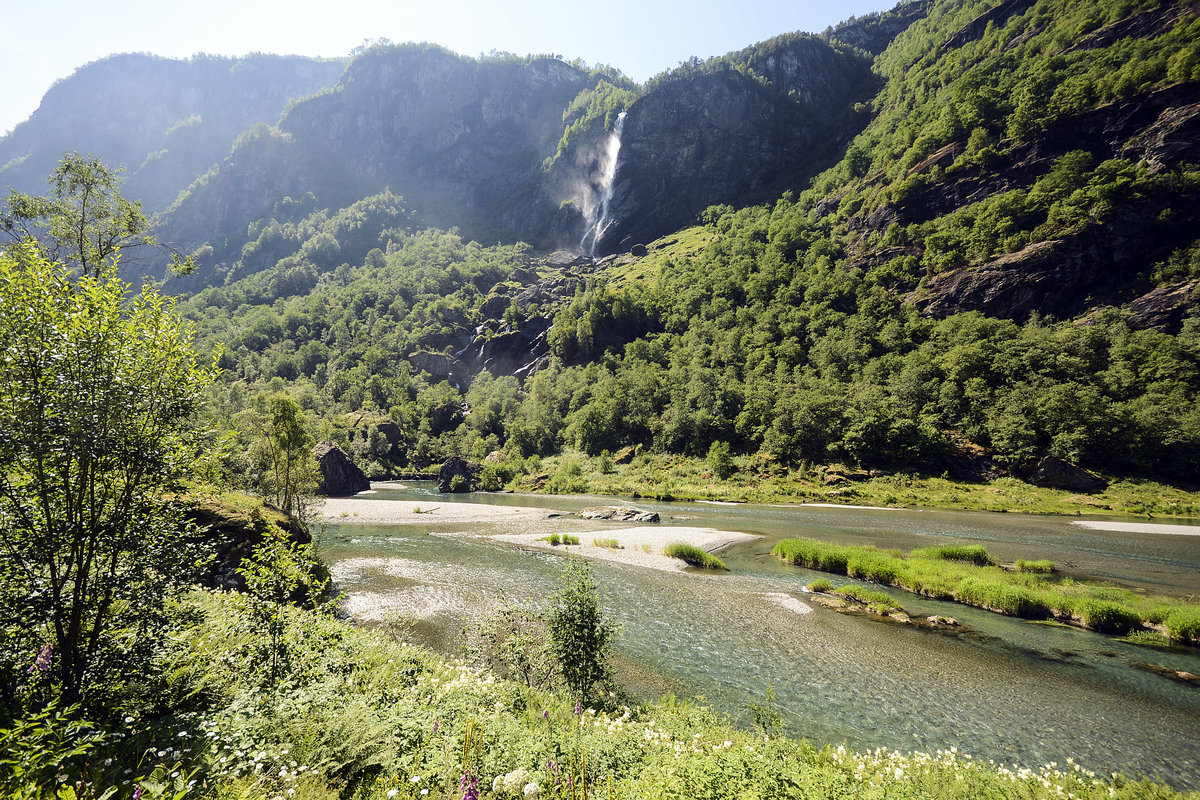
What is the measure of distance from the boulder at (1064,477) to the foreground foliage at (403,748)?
213 feet

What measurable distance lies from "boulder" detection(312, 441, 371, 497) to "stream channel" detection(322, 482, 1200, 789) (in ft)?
151

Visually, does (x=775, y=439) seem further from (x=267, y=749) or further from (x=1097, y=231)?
(x=267, y=749)

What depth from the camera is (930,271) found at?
97.1 meters

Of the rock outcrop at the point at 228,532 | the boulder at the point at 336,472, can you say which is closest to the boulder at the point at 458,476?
the boulder at the point at 336,472

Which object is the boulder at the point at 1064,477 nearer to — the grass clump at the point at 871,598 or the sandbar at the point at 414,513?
the grass clump at the point at 871,598

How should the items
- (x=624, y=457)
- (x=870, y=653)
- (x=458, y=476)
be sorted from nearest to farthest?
(x=870, y=653), (x=458, y=476), (x=624, y=457)

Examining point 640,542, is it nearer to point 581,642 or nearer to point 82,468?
point 581,642

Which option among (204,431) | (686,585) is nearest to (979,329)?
(686,585)

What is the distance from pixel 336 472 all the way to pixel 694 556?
67.7m

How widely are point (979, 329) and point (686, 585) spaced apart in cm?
8636

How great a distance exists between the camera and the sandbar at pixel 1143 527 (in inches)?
1480

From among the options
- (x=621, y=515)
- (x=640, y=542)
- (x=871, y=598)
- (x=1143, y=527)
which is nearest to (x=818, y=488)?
(x=1143, y=527)

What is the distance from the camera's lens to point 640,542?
115 ft

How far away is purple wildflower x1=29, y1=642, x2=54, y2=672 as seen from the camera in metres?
6.46
